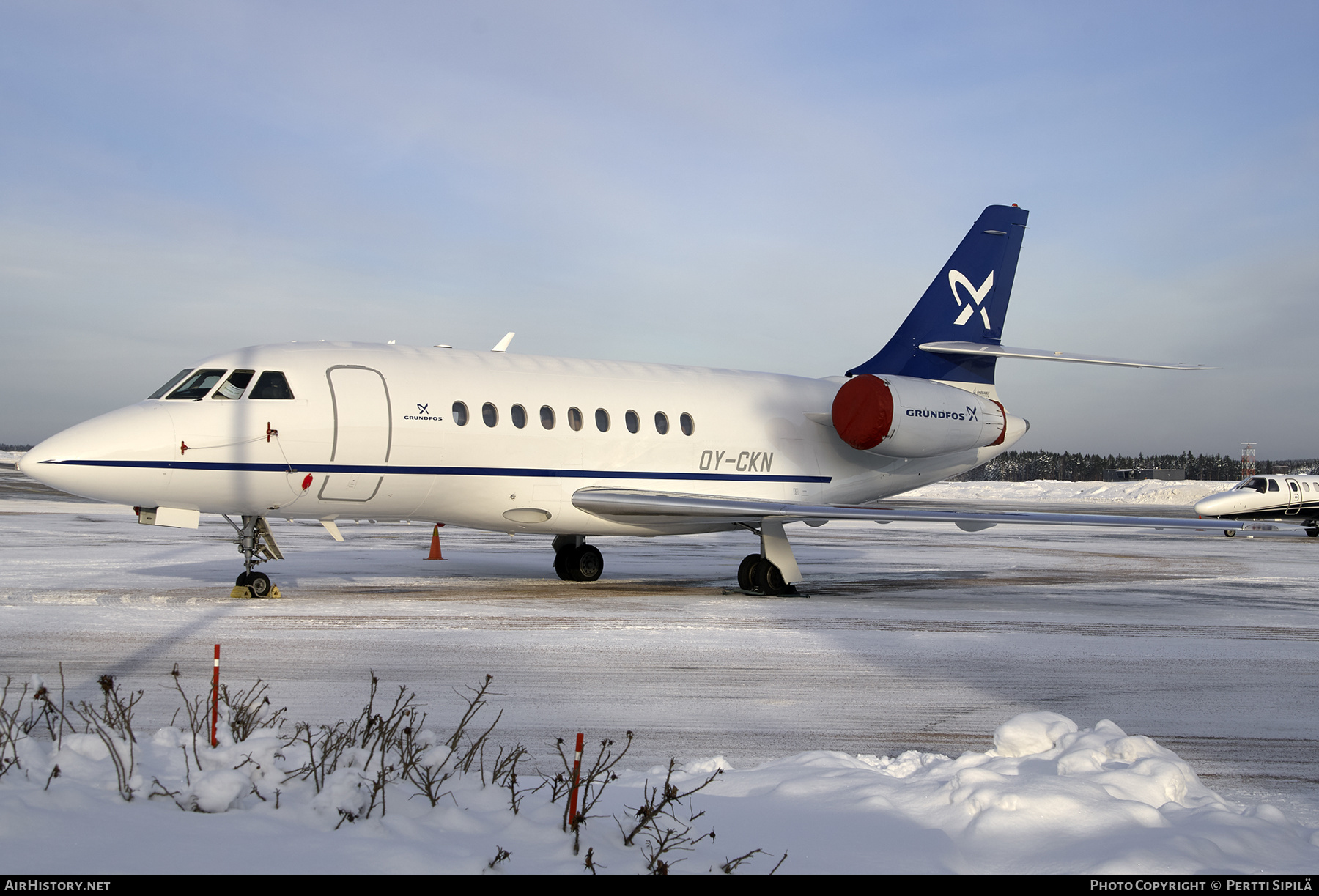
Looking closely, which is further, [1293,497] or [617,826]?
[1293,497]

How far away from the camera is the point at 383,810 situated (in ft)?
11.7

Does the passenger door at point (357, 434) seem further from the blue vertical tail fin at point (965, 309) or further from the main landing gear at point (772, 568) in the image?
the blue vertical tail fin at point (965, 309)

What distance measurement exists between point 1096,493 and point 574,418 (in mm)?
58713

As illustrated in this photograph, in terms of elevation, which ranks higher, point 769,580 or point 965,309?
point 965,309

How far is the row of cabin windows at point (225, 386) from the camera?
1173 centimetres

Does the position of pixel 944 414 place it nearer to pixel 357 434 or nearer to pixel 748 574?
pixel 748 574

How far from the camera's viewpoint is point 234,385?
11.8 meters

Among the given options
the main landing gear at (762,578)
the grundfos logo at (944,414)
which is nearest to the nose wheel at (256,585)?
the main landing gear at (762,578)

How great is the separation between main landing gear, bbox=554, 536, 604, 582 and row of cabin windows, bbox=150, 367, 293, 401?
5322mm

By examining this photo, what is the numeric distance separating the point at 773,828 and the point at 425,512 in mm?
9878

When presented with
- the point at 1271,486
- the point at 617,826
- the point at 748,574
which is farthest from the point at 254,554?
the point at 1271,486

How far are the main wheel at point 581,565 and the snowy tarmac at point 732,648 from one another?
565 mm

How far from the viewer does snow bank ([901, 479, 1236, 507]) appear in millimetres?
59688

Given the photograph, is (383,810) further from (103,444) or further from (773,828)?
(103,444)
